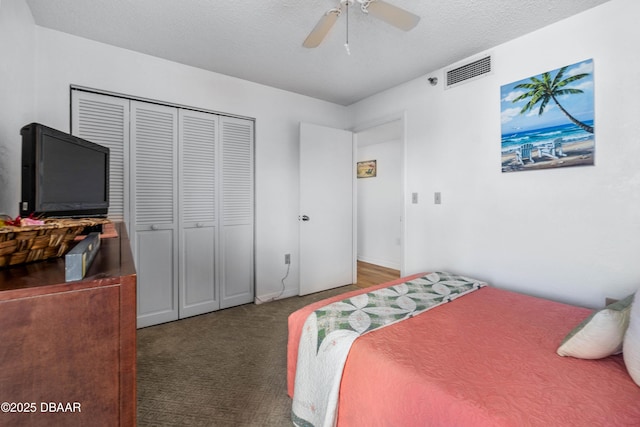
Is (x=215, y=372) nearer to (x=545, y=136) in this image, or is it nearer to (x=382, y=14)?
(x=382, y=14)

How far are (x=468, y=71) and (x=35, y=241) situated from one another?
3.06m

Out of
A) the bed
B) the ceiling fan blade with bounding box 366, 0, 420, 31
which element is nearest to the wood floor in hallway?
the bed

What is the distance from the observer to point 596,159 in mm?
1917

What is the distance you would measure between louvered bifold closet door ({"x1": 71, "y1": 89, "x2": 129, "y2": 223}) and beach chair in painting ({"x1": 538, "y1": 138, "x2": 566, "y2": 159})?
334 cm

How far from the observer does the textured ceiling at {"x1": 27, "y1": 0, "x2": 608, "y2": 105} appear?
1.88m

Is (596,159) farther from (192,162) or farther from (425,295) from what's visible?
(192,162)

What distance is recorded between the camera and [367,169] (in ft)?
17.9

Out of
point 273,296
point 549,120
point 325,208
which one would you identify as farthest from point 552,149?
point 273,296

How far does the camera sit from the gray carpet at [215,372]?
1.57 m

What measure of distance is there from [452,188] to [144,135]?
9.38ft

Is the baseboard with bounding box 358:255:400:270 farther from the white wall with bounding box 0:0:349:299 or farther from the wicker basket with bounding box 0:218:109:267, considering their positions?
the wicker basket with bounding box 0:218:109:267

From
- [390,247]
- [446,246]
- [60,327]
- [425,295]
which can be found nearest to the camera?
[60,327]

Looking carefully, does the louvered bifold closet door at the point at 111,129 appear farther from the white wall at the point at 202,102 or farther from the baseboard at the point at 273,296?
the baseboard at the point at 273,296

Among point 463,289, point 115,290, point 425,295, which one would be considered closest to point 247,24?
point 115,290
